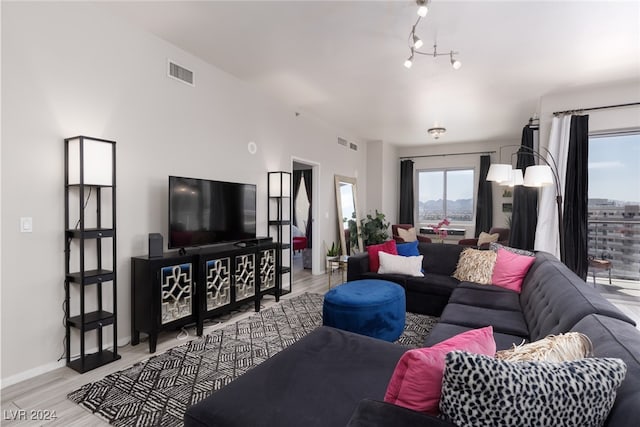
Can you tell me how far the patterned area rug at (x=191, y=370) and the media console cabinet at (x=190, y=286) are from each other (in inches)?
9.2

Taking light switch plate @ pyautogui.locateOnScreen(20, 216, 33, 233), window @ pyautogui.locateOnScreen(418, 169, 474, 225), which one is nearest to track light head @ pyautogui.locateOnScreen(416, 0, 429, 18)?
light switch plate @ pyautogui.locateOnScreen(20, 216, 33, 233)

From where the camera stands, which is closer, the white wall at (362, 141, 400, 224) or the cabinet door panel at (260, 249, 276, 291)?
the cabinet door panel at (260, 249, 276, 291)

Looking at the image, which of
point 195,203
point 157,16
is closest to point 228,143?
point 195,203

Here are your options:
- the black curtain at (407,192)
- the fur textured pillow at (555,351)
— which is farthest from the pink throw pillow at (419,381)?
the black curtain at (407,192)

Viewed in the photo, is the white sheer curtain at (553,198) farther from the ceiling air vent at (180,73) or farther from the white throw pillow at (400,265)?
the ceiling air vent at (180,73)

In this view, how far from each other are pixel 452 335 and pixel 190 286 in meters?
2.32

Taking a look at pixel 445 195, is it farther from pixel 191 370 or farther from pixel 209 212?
pixel 191 370

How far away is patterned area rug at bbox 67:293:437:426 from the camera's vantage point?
205 cm

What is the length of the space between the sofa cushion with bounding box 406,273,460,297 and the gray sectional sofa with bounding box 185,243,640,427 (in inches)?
36.8

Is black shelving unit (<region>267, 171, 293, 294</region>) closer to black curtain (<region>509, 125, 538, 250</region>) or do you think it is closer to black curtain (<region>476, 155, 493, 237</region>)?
black curtain (<region>509, 125, 538, 250</region>)

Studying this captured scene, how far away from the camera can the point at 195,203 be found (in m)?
3.43

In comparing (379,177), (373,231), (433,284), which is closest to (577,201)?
(433,284)

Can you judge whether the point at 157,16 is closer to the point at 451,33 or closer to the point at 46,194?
the point at 46,194

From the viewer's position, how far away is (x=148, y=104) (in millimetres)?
3219
